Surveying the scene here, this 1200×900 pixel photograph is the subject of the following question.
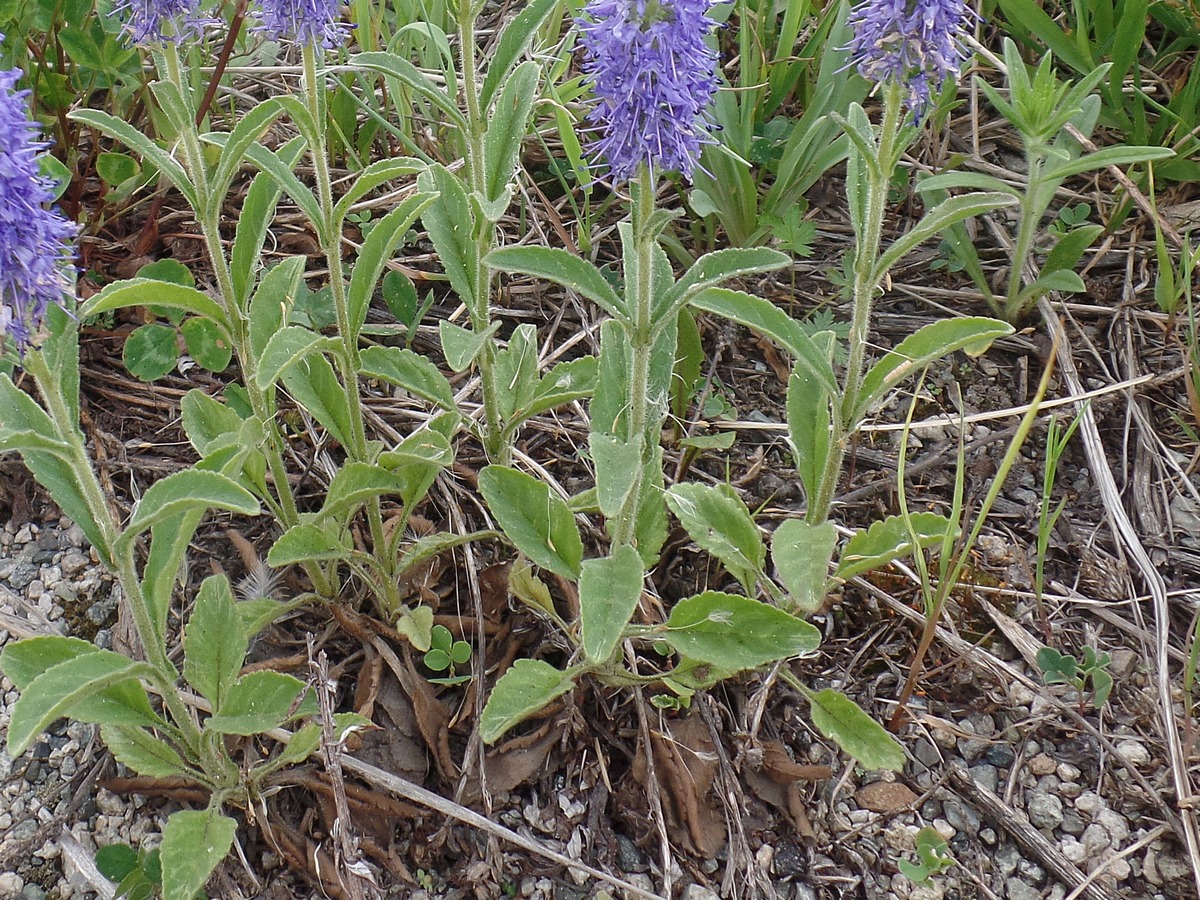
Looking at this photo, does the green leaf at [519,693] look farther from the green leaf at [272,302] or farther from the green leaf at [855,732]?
the green leaf at [272,302]

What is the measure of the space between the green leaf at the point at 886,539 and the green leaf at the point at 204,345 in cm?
177

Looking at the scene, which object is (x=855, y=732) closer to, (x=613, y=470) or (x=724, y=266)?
(x=613, y=470)

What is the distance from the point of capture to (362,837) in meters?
2.31

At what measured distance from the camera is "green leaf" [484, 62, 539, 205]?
248 centimetres

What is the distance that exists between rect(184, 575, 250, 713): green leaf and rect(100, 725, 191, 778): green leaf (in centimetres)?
14

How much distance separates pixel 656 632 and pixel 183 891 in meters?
1.06

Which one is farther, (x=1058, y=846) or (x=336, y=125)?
(x=336, y=125)

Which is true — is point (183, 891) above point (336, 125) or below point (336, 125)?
below

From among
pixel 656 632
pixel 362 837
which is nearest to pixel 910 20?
pixel 656 632

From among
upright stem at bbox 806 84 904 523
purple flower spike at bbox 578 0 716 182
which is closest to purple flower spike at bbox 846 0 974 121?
upright stem at bbox 806 84 904 523

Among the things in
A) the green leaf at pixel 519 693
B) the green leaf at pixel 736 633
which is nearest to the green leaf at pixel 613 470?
the green leaf at pixel 736 633

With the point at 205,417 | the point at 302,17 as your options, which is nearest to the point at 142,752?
the point at 205,417

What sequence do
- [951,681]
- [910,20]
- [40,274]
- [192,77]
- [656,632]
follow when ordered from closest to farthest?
[40,274]
[910,20]
[656,632]
[951,681]
[192,77]

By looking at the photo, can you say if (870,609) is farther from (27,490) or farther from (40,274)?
(27,490)
